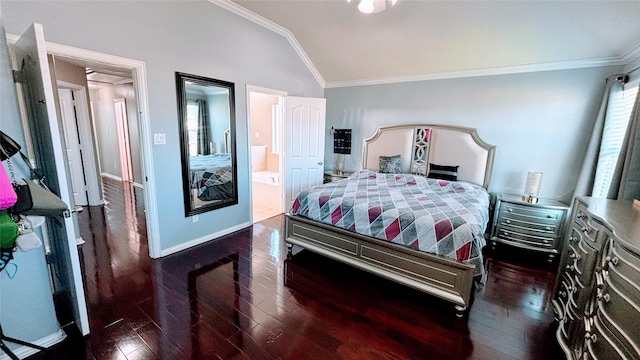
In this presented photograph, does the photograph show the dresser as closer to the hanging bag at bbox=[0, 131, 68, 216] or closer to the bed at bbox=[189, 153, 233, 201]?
the hanging bag at bbox=[0, 131, 68, 216]

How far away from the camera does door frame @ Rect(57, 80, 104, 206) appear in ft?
14.8

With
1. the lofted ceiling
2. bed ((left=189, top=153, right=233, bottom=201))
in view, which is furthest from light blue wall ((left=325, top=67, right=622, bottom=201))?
bed ((left=189, top=153, right=233, bottom=201))

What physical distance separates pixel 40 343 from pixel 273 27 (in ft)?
13.4

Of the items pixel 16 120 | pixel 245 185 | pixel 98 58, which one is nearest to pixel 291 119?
pixel 245 185

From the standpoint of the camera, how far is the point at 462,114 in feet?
13.3

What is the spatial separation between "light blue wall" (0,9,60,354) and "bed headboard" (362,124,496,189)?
4.29 metres

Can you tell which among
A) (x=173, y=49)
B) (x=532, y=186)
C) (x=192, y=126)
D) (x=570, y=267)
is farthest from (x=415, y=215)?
(x=173, y=49)

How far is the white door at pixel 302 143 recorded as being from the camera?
4.43 meters

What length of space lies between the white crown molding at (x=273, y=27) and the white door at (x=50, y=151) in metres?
2.04

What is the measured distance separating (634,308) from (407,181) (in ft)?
9.40

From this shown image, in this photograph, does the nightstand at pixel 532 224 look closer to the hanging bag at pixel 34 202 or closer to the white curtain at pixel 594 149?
the white curtain at pixel 594 149

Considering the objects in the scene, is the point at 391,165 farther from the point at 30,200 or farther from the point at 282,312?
the point at 30,200

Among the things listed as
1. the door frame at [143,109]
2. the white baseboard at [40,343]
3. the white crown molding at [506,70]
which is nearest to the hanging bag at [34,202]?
the white baseboard at [40,343]

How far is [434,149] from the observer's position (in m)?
4.25
